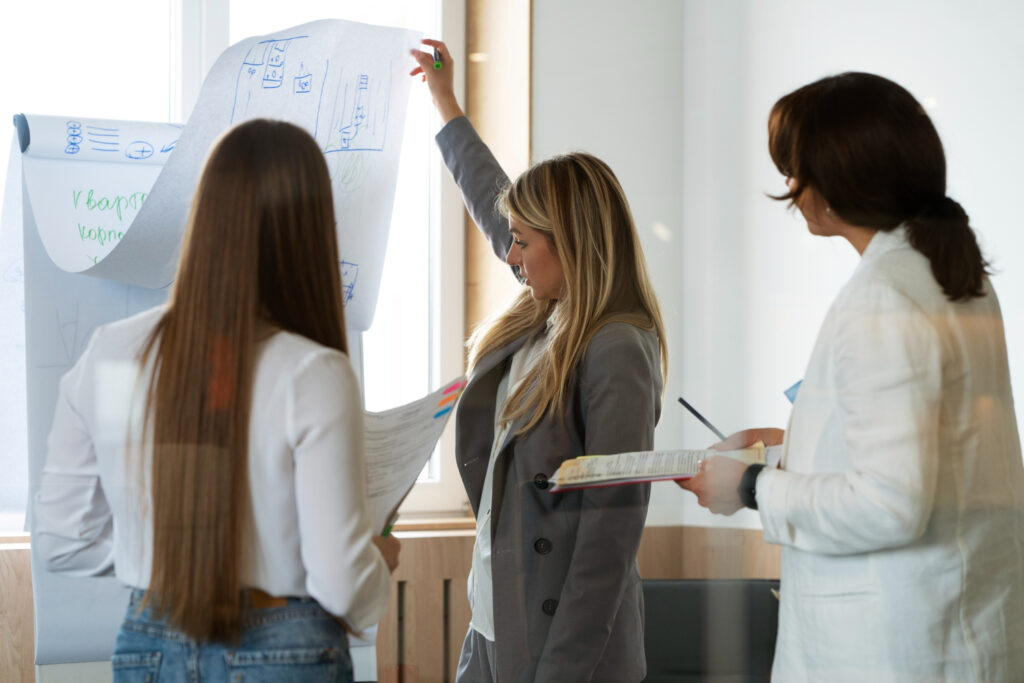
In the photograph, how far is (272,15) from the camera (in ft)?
3.99

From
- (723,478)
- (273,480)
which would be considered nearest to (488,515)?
(723,478)

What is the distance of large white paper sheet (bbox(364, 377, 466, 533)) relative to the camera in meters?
1.01

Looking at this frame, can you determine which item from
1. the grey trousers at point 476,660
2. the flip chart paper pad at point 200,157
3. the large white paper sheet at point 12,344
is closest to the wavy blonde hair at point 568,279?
the flip chart paper pad at point 200,157

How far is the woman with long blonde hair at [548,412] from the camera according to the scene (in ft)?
4.20

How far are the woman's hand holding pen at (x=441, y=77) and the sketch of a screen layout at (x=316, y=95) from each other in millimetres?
84

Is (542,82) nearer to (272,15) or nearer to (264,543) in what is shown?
(272,15)

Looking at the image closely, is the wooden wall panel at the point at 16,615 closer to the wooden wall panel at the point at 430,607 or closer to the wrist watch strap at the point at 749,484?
the wooden wall panel at the point at 430,607

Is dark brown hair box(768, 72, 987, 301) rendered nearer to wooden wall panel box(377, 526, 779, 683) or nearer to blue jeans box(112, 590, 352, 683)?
wooden wall panel box(377, 526, 779, 683)

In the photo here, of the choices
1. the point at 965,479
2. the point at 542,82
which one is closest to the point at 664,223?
the point at 542,82

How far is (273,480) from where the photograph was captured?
92 cm

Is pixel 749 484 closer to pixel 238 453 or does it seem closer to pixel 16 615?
pixel 238 453

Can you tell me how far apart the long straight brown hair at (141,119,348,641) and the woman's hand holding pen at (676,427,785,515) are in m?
0.52

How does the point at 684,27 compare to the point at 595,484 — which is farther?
the point at 684,27

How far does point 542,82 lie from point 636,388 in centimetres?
53
